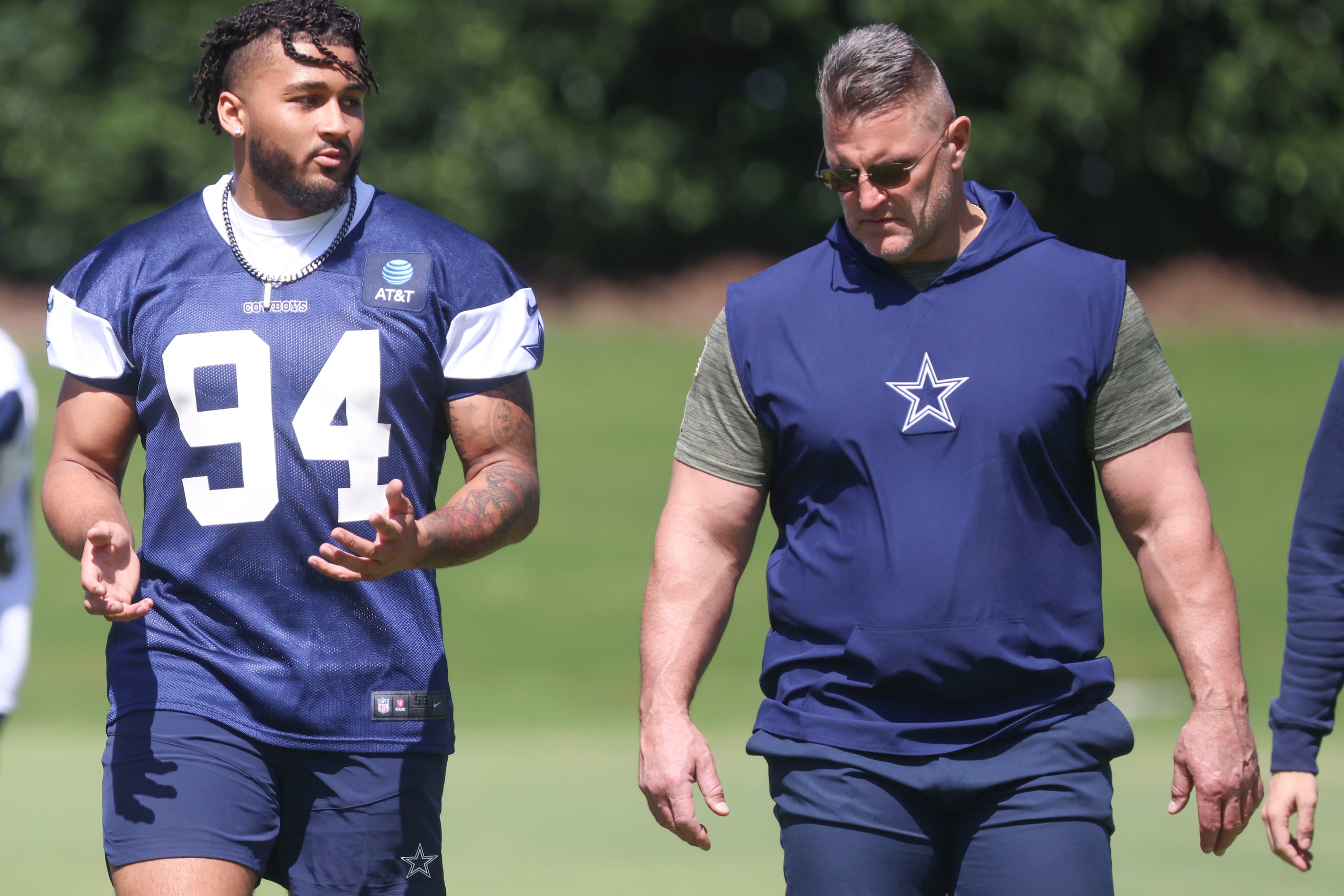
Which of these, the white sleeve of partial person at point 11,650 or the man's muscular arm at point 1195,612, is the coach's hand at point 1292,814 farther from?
the white sleeve of partial person at point 11,650

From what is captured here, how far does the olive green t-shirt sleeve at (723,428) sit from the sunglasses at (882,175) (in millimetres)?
367

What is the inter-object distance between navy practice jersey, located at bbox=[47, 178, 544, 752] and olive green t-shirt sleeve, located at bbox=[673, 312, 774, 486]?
54 centimetres

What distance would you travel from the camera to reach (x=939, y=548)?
3676mm

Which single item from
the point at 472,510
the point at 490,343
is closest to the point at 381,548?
the point at 472,510

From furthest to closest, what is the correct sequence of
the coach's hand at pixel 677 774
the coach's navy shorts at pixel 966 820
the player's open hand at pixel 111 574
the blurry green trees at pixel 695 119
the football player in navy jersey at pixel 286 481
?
the blurry green trees at pixel 695 119
the football player in navy jersey at pixel 286 481
the player's open hand at pixel 111 574
the coach's hand at pixel 677 774
the coach's navy shorts at pixel 966 820

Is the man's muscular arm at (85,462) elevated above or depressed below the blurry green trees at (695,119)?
below

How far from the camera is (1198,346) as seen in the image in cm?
2430

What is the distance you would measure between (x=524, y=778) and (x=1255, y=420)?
46.7ft

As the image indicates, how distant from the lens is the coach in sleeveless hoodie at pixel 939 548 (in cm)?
366

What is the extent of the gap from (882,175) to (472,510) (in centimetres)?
117

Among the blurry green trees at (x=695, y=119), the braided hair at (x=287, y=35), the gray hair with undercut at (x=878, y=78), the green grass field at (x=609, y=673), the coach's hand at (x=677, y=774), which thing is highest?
the blurry green trees at (x=695, y=119)

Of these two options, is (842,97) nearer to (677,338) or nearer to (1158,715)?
(1158,715)

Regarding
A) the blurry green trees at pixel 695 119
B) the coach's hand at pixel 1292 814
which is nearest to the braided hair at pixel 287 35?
the coach's hand at pixel 1292 814

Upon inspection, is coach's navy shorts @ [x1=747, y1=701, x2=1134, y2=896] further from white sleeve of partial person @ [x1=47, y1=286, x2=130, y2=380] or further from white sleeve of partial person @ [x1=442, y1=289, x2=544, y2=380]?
white sleeve of partial person @ [x1=47, y1=286, x2=130, y2=380]
